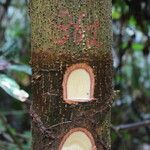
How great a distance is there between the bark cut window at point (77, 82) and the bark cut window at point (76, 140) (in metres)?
0.06

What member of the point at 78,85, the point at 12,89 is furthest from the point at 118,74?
the point at 78,85

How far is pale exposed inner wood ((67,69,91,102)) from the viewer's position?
2.81ft

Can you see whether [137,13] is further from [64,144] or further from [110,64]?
[64,144]

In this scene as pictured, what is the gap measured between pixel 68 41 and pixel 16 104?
55.2 inches

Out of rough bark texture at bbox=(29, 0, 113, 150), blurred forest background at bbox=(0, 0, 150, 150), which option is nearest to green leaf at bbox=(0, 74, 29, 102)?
rough bark texture at bbox=(29, 0, 113, 150)

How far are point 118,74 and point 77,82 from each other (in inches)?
47.9

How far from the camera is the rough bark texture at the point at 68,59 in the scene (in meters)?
0.86

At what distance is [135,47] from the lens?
2.43 meters

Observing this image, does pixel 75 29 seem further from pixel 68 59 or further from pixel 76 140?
pixel 76 140

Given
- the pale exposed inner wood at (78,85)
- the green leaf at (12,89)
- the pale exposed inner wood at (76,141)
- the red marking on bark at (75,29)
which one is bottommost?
the pale exposed inner wood at (76,141)

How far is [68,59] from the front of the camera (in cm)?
86

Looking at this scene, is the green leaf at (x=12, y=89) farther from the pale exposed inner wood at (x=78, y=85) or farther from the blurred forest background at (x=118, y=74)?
the blurred forest background at (x=118, y=74)

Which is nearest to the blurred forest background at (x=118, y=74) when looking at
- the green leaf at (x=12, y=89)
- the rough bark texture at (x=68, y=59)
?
the green leaf at (x=12, y=89)

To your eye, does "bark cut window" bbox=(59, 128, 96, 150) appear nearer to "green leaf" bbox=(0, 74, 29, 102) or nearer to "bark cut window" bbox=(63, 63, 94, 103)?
"bark cut window" bbox=(63, 63, 94, 103)
